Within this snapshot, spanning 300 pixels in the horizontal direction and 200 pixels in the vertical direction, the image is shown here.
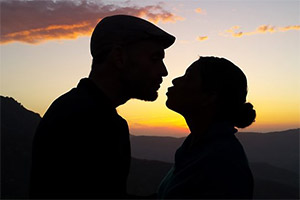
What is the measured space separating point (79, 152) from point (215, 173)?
1291 mm

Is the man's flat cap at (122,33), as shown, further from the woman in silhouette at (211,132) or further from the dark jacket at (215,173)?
the dark jacket at (215,173)

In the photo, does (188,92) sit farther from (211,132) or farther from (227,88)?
(211,132)

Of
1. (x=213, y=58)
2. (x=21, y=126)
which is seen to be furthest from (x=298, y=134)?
(x=213, y=58)

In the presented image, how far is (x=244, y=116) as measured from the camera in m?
3.94

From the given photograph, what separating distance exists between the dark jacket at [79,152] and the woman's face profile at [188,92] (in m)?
1.20

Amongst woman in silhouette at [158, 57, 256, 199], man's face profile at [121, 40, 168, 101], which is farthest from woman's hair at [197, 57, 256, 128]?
man's face profile at [121, 40, 168, 101]

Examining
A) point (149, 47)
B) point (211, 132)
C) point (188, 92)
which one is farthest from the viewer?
point (188, 92)

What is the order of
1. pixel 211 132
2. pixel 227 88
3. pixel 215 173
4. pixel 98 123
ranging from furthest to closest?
pixel 227 88 → pixel 211 132 → pixel 215 173 → pixel 98 123

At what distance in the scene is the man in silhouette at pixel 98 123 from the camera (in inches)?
106

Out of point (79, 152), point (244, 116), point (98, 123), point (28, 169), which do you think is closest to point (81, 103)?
Answer: point (98, 123)

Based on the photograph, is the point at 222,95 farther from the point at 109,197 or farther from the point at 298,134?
the point at 298,134

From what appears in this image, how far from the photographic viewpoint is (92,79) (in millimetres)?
3322

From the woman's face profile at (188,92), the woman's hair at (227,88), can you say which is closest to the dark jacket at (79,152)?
the woman's face profile at (188,92)

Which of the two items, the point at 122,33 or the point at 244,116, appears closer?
the point at 122,33
